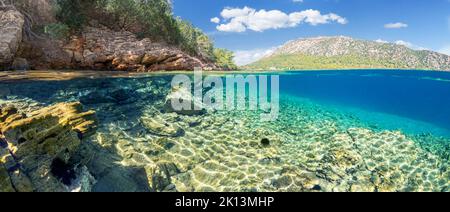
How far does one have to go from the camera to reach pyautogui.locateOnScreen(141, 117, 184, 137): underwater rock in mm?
8562

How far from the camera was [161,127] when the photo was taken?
29.5 feet

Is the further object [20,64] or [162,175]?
[20,64]

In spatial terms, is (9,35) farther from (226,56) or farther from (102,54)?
(226,56)

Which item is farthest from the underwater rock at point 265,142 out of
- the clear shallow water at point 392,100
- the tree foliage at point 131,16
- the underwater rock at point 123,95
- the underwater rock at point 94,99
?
the tree foliage at point 131,16

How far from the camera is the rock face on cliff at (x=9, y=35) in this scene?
19.0 meters

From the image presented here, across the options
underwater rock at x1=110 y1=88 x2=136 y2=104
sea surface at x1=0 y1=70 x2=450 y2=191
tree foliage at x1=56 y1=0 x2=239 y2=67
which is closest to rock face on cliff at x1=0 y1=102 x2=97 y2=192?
sea surface at x1=0 y1=70 x2=450 y2=191

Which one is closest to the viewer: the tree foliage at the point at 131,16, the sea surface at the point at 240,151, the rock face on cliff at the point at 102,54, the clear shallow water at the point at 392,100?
the sea surface at the point at 240,151

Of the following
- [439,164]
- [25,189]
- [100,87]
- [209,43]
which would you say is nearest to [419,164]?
[439,164]

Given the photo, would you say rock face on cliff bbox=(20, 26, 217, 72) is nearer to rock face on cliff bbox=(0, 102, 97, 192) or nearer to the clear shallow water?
the clear shallow water

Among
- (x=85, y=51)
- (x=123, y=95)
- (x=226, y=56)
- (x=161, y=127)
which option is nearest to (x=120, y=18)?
(x=85, y=51)

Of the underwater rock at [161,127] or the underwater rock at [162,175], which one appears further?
the underwater rock at [161,127]

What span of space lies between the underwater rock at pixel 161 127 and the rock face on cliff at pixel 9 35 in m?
16.9

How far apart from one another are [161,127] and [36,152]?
422 cm

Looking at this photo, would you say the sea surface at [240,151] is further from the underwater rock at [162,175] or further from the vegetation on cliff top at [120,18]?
the vegetation on cliff top at [120,18]
